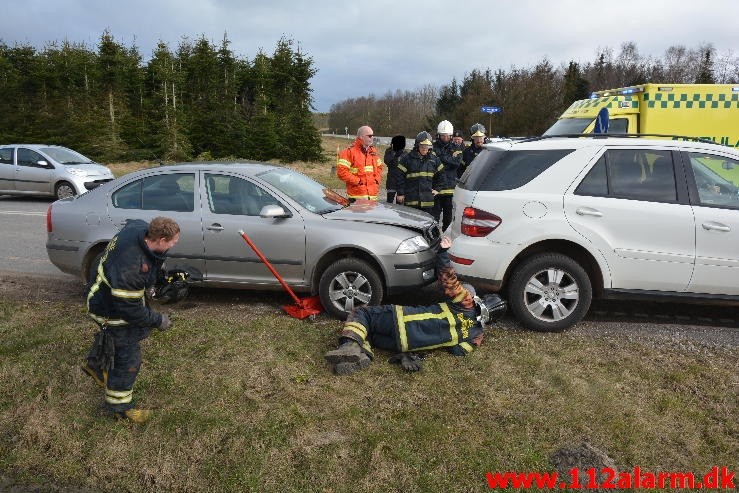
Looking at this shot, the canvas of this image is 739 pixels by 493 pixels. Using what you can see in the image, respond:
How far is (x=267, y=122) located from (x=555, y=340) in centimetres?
1861

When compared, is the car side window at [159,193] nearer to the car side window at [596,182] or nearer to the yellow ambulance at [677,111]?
the car side window at [596,182]

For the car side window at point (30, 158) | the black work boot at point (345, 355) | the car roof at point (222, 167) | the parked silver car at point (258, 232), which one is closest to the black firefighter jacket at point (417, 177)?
the parked silver car at point (258, 232)

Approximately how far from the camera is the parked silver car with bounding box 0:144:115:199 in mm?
13625

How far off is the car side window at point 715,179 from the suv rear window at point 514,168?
3.62 ft

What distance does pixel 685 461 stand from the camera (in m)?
3.21

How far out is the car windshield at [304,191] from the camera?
5672mm

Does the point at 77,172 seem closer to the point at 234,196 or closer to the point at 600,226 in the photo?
the point at 234,196

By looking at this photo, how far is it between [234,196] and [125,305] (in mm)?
2366

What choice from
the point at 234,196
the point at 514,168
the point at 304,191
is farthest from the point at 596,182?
the point at 234,196

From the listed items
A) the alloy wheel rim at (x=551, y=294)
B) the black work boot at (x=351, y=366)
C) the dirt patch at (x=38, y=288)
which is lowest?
the black work boot at (x=351, y=366)

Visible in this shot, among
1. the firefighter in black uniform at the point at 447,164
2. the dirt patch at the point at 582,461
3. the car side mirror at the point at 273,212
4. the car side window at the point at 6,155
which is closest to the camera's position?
the dirt patch at the point at 582,461

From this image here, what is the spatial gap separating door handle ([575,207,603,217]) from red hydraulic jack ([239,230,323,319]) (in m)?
2.52

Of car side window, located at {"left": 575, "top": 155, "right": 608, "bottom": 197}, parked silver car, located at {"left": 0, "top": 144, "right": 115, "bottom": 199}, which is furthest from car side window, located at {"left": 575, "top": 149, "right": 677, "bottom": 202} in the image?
parked silver car, located at {"left": 0, "top": 144, "right": 115, "bottom": 199}

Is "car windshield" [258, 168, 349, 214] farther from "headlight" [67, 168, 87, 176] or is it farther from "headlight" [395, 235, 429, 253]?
Result: "headlight" [67, 168, 87, 176]
